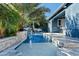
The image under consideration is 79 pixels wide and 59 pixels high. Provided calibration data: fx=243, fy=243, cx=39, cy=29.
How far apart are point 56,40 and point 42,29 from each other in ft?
1.23

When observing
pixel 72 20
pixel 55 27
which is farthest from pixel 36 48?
pixel 72 20

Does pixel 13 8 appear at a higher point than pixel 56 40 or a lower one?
higher

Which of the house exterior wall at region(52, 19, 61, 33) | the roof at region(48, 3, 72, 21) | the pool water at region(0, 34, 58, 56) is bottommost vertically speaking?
the pool water at region(0, 34, 58, 56)

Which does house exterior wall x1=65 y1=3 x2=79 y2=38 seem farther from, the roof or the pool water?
the pool water

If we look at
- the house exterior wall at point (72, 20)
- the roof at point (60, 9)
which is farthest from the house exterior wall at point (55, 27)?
the house exterior wall at point (72, 20)

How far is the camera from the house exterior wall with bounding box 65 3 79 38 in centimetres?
489

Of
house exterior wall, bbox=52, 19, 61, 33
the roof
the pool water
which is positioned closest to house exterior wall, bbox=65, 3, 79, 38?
the roof

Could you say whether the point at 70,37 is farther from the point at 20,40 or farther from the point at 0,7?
the point at 0,7

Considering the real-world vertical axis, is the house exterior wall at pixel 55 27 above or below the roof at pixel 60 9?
below

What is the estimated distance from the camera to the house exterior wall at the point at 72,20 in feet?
16.1

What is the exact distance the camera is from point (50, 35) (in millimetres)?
5102

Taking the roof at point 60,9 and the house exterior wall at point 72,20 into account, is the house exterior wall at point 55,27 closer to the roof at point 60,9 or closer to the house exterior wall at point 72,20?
the roof at point 60,9

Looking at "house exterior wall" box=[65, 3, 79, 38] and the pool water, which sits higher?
"house exterior wall" box=[65, 3, 79, 38]

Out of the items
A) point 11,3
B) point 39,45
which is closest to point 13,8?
point 11,3
